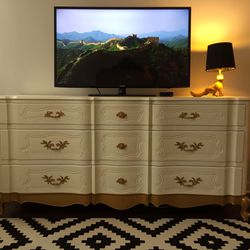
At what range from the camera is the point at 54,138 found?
1842mm

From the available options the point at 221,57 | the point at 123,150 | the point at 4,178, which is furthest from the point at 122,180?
the point at 221,57

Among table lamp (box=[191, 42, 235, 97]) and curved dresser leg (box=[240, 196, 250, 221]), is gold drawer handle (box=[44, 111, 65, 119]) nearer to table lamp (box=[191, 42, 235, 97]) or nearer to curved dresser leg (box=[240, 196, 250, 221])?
table lamp (box=[191, 42, 235, 97])

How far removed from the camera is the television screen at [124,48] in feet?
6.66

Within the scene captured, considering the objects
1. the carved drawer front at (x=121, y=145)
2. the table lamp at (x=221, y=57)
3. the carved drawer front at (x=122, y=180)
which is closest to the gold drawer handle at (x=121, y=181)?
the carved drawer front at (x=122, y=180)

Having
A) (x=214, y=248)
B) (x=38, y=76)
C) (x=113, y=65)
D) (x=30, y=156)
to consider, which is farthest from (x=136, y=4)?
(x=214, y=248)

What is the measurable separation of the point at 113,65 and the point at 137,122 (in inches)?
20.3

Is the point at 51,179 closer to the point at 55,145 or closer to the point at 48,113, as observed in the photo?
the point at 55,145

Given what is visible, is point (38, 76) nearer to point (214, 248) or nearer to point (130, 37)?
point (130, 37)

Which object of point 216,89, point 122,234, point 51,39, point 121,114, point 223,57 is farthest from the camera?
point 51,39

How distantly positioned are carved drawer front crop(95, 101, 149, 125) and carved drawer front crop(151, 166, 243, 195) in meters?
0.36

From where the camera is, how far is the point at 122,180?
185 centimetres

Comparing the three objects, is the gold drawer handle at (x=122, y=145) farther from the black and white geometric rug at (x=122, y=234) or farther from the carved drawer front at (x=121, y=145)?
the black and white geometric rug at (x=122, y=234)

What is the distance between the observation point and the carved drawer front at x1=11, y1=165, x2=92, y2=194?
1.86 meters

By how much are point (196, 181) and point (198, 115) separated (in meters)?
0.46
